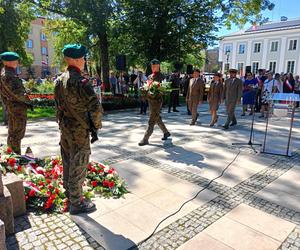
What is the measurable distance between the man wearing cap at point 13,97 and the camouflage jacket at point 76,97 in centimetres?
185

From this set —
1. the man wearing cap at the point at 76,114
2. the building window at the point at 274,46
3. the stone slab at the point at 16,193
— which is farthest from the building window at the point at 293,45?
the stone slab at the point at 16,193

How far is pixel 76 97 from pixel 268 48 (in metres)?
48.5

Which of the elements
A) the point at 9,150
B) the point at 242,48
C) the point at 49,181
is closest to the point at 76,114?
the point at 49,181

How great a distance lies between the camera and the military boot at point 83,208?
3562mm

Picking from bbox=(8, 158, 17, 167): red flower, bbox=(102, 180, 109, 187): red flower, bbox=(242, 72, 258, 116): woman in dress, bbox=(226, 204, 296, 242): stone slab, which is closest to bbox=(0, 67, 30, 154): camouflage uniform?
Answer: bbox=(8, 158, 17, 167): red flower

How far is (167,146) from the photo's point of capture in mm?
6758

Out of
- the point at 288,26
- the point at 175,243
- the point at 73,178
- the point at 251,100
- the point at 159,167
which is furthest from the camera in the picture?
the point at 288,26

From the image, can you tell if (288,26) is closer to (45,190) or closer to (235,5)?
(235,5)

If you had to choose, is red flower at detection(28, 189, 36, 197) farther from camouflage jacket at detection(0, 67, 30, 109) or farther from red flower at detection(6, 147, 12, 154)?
camouflage jacket at detection(0, 67, 30, 109)

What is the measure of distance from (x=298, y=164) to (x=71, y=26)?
19.0m

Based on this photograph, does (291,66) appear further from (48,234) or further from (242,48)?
(48,234)

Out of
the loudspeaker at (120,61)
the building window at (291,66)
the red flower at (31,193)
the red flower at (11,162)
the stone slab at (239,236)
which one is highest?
the building window at (291,66)

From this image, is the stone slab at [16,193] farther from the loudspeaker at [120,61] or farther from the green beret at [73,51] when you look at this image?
the loudspeaker at [120,61]

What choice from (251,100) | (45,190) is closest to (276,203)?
(45,190)
